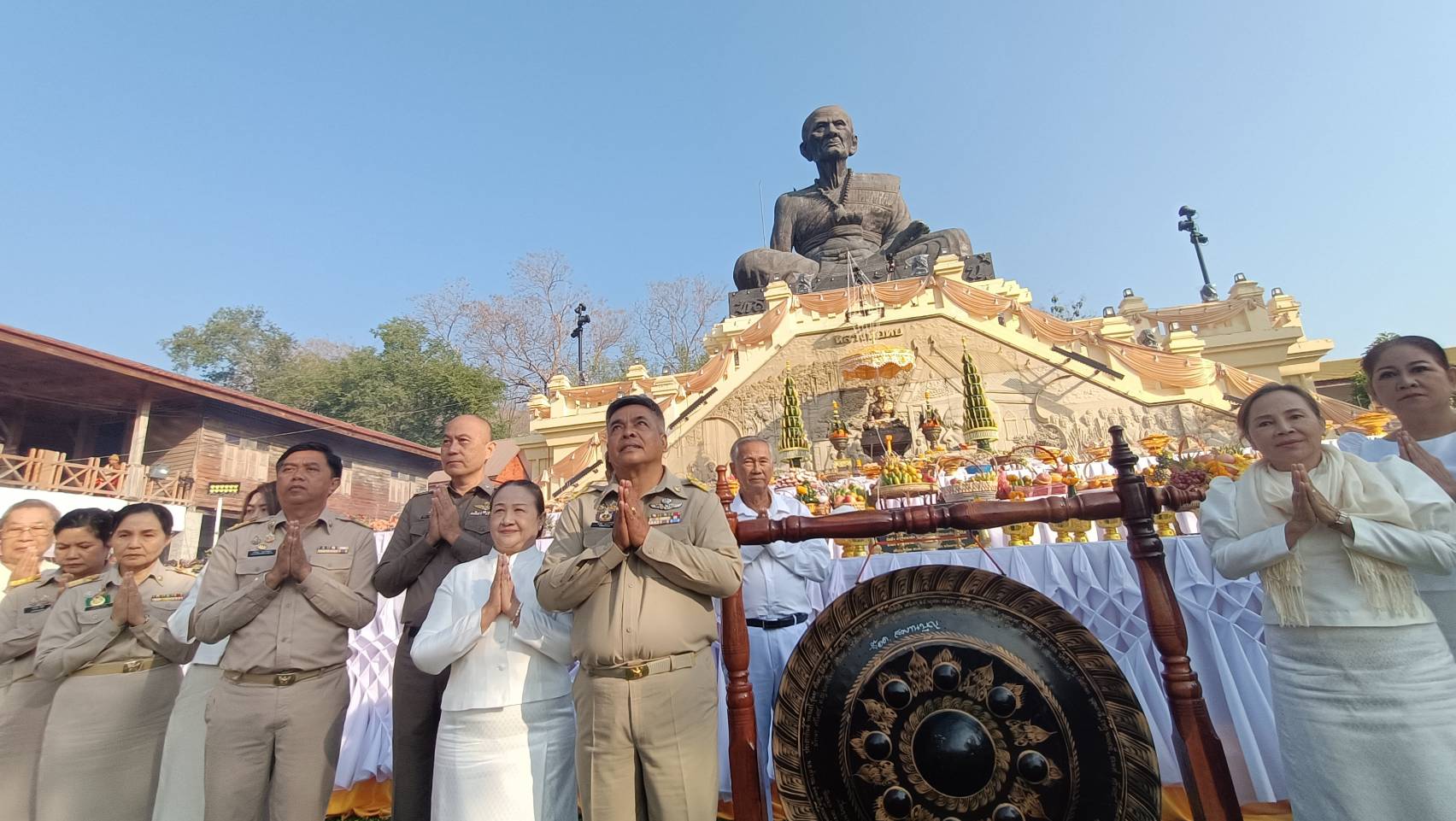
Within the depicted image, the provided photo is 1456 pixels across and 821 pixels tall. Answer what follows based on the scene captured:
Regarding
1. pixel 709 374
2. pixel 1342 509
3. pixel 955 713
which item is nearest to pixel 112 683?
pixel 955 713

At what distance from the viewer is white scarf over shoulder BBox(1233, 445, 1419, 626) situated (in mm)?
1548

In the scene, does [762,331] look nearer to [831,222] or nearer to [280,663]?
[831,222]

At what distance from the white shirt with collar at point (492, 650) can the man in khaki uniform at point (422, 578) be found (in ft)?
0.69

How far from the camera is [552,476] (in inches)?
390

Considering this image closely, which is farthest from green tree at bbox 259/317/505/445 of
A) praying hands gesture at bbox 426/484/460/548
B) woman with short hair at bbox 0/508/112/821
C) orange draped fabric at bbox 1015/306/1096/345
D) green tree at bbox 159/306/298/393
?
praying hands gesture at bbox 426/484/460/548

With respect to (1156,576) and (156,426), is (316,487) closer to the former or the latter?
(1156,576)

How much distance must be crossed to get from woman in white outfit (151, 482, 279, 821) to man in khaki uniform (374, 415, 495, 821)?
0.74m

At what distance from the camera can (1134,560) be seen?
1733 mm

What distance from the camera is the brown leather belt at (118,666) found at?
2445 millimetres

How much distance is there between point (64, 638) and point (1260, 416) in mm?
4480

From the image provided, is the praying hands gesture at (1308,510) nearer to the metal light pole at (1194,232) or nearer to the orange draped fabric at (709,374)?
the orange draped fabric at (709,374)

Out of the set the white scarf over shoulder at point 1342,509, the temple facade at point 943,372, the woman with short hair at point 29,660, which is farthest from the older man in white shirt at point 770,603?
the temple facade at point 943,372

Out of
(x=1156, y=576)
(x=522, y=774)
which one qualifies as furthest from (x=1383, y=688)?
(x=522, y=774)

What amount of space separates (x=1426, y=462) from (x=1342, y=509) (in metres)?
0.62
